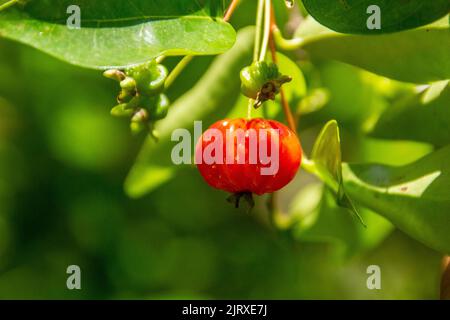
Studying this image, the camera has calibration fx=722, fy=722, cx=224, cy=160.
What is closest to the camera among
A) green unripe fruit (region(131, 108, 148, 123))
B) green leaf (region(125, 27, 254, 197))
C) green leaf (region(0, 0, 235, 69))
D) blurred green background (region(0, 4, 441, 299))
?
green leaf (region(0, 0, 235, 69))

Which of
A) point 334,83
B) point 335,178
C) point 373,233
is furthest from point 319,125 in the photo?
point 335,178

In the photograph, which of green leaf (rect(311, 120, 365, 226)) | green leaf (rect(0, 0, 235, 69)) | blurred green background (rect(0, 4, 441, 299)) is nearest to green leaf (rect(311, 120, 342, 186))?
green leaf (rect(311, 120, 365, 226))

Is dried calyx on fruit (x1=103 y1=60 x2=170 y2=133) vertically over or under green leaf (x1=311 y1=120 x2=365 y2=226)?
over

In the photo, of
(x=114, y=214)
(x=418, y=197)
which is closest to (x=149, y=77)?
(x=418, y=197)

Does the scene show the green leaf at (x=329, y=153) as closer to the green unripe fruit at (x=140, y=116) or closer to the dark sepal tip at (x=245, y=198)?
the dark sepal tip at (x=245, y=198)

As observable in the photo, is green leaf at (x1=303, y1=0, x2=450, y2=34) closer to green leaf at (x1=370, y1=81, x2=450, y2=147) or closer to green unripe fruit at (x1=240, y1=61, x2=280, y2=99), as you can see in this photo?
green unripe fruit at (x1=240, y1=61, x2=280, y2=99)

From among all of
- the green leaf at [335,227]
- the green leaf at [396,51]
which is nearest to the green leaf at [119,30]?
the green leaf at [396,51]
